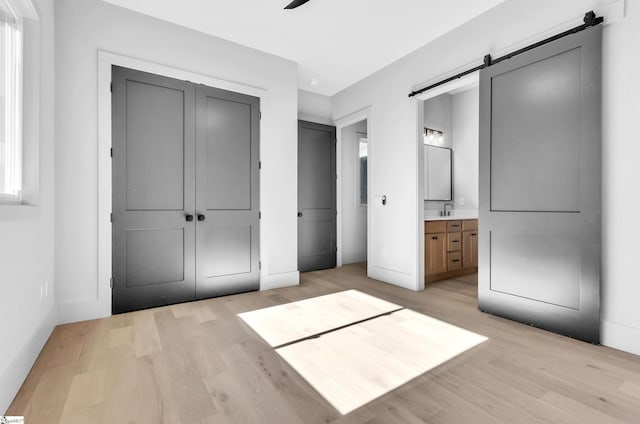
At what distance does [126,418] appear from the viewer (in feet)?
4.66

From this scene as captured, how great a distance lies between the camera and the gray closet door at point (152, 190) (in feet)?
9.48

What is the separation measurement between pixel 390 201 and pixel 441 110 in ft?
7.95

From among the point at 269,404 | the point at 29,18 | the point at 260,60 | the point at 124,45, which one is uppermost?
the point at 260,60

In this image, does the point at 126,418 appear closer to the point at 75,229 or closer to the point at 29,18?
the point at 75,229

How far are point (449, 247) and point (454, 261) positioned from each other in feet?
0.83

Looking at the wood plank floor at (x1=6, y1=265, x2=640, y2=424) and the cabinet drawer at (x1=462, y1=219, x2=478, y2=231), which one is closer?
the wood plank floor at (x1=6, y1=265, x2=640, y2=424)

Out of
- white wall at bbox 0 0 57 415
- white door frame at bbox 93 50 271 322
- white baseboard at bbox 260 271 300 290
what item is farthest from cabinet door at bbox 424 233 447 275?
white wall at bbox 0 0 57 415

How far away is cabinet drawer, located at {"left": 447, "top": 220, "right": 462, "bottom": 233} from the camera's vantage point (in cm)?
425

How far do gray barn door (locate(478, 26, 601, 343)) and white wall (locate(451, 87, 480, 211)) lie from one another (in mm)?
2470

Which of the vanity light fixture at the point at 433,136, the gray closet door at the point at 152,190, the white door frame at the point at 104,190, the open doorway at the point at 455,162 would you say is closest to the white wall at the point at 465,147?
the open doorway at the point at 455,162

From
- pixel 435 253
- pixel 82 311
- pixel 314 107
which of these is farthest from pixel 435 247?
pixel 82 311

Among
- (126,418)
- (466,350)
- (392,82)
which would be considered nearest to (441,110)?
(392,82)

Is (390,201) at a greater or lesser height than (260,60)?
lesser

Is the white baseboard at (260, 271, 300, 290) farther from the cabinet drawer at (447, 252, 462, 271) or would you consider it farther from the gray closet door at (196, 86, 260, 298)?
the cabinet drawer at (447, 252, 462, 271)
